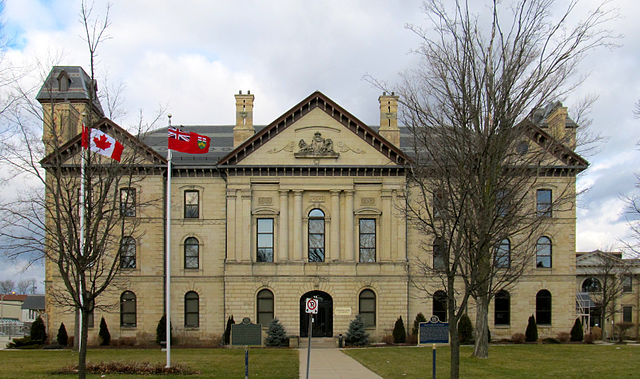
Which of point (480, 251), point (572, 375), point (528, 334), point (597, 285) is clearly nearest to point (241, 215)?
point (528, 334)

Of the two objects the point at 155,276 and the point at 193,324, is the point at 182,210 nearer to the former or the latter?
the point at 155,276

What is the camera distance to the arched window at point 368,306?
41.0 m

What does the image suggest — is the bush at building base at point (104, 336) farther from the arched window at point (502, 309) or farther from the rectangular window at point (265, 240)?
the arched window at point (502, 309)

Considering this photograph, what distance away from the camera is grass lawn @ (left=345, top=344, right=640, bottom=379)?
25062 millimetres

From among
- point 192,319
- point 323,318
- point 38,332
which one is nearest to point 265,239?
point 323,318

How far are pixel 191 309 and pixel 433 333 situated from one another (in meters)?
27.3

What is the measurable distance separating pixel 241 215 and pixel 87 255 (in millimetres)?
21833

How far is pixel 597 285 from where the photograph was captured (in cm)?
5894

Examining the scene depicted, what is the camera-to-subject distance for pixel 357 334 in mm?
39344

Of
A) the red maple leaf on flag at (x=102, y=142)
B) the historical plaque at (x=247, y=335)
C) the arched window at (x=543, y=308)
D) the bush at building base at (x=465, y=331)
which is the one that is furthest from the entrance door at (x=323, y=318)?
the red maple leaf on flag at (x=102, y=142)

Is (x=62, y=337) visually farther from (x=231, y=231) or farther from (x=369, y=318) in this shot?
(x=369, y=318)

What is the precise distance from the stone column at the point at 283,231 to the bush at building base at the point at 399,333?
7851 millimetres

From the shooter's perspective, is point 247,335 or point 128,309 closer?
point 247,335

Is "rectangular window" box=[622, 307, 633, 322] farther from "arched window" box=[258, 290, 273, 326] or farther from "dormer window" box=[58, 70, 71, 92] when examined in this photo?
"dormer window" box=[58, 70, 71, 92]
